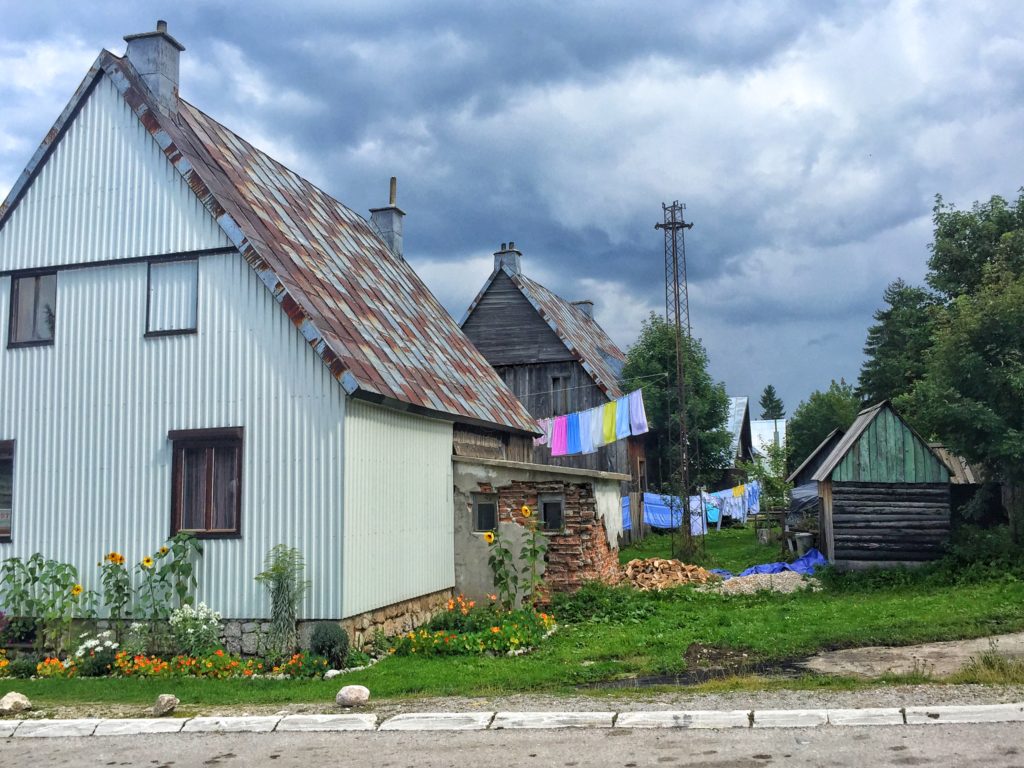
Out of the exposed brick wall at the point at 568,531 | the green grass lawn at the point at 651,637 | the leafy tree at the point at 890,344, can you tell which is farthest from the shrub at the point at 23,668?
the leafy tree at the point at 890,344

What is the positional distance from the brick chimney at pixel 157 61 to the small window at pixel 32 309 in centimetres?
330

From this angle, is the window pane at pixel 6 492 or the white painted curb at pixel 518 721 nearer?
the white painted curb at pixel 518 721

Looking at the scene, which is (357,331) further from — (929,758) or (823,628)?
(929,758)

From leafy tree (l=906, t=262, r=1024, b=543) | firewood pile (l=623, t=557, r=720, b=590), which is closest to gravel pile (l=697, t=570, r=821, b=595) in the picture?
firewood pile (l=623, t=557, r=720, b=590)

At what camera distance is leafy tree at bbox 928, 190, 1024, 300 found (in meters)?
32.1

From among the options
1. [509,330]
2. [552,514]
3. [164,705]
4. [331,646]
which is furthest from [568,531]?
[509,330]

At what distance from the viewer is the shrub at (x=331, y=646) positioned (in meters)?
12.1

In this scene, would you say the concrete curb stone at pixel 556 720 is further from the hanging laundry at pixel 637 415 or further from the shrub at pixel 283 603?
the hanging laundry at pixel 637 415

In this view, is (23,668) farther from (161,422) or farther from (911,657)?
(911,657)

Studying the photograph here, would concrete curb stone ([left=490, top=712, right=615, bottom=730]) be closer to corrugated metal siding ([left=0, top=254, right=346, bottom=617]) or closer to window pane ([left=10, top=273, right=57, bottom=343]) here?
corrugated metal siding ([left=0, top=254, right=346, bottom=617])

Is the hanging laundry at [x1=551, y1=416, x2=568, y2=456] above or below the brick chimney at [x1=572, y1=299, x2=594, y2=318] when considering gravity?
below

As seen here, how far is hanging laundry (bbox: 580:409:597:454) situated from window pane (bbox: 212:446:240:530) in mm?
15077

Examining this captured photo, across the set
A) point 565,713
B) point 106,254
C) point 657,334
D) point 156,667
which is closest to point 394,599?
point 156,667

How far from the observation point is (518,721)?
8750 mm
